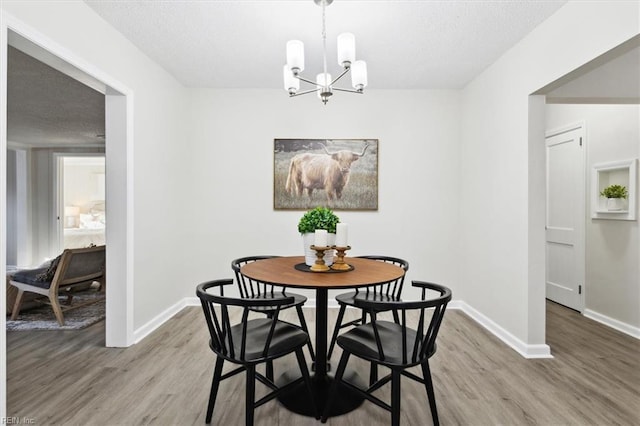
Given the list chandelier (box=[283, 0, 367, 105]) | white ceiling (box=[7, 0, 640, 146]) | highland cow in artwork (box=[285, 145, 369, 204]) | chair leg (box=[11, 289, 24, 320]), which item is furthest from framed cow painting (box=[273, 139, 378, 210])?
chair leg (box=[11, 289, 24, 320])

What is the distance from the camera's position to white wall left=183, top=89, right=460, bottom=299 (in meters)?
4.00

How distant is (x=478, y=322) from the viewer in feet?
11.5

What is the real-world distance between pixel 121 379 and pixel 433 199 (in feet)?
11.3

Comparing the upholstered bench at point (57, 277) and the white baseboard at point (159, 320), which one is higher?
the upholstered bench at point (57, 277)

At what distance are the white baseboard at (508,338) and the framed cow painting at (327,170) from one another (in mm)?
1631

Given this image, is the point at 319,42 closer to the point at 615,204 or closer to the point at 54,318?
the point at 615,204

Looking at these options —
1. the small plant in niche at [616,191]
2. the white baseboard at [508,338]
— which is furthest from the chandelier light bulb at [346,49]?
the small plant in niche at [616,191]

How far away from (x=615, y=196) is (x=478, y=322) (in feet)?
5.92

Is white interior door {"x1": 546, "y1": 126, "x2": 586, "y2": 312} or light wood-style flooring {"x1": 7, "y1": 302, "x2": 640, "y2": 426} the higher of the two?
white interior door {"x1": 546, "y1": 126, "x2": 586, "y2": 312}

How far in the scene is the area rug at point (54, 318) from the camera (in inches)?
128

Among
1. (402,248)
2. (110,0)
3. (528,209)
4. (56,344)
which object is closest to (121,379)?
(56,344)

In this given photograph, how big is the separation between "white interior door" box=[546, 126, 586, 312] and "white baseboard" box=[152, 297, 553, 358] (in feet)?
4.01

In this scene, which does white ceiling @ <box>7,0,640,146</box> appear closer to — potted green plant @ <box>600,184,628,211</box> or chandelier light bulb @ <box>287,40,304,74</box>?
chandelier light bulb @ <box>287,40,304,74</box>

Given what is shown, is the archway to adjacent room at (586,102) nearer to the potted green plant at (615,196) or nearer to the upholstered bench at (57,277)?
the potted green plant at (615,196)
